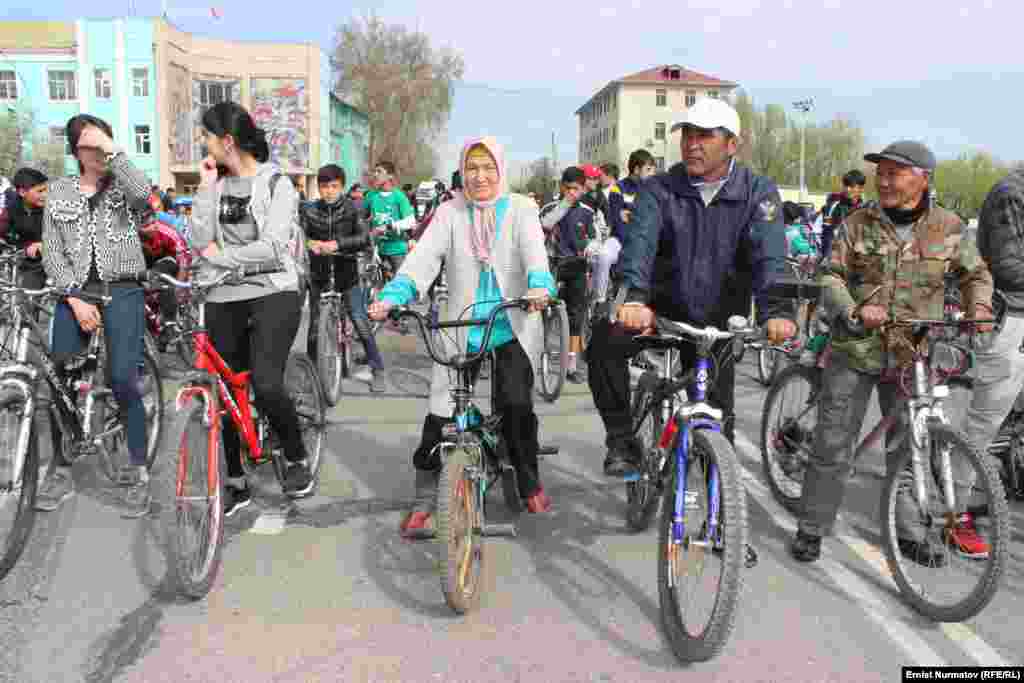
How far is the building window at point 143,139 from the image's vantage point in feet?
187

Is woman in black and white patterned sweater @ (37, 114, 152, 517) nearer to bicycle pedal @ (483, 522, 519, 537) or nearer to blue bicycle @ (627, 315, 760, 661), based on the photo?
bicycle pedal @ (483, 522, 519, 537)

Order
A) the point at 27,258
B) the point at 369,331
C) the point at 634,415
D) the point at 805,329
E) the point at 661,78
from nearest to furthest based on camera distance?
1. the point at 634,415
2. the point at 27,258
3. the point at 369,331
4. the point at 805,329
5. the point at 661,78

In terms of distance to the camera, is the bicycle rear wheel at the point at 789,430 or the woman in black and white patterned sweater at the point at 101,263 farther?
the bicycle rear wheel at the point at 789,430

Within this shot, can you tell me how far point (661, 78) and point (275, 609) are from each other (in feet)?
369

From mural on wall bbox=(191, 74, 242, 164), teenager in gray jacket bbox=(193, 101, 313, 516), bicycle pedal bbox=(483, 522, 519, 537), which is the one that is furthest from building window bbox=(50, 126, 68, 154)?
bicycle pedal bbox=(483, 522, 519, 537)

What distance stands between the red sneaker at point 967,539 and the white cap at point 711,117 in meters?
1.95

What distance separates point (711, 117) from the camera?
13.4 ft

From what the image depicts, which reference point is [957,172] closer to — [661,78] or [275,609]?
[661,78]

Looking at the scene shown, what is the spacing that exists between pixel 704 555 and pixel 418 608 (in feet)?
4.20

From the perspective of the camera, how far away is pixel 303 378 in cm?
562

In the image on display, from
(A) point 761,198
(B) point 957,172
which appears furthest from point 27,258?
(B) point 957,172

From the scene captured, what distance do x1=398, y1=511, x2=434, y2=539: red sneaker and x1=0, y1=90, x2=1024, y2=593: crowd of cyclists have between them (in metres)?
0.01

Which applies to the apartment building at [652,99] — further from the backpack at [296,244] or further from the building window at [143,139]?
the backpack at [296,244]

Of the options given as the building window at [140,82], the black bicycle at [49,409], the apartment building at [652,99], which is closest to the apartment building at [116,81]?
the building window at [140,82]
